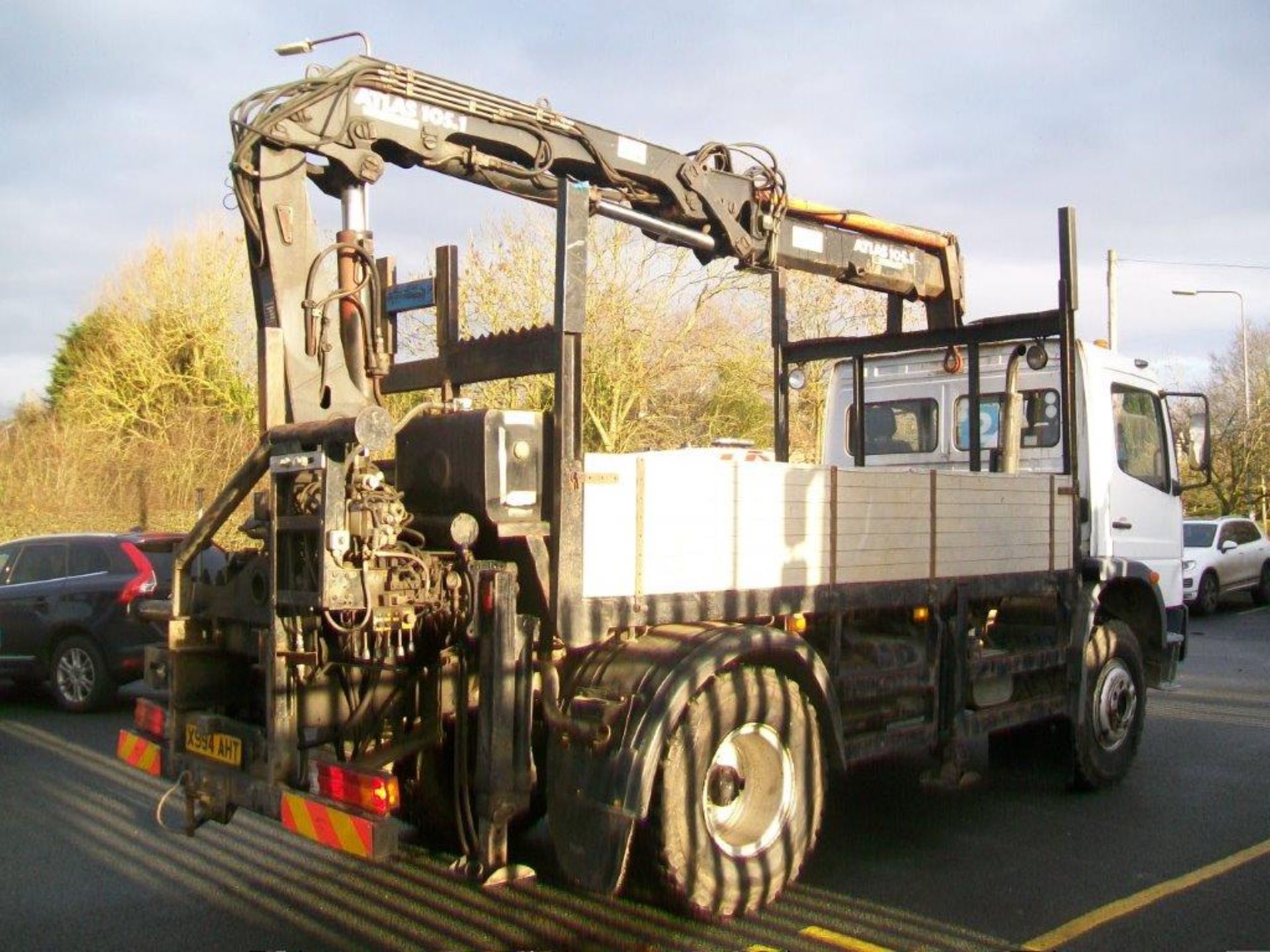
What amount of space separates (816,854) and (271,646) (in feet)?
9.86

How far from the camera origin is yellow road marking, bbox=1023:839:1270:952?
15.7 feet

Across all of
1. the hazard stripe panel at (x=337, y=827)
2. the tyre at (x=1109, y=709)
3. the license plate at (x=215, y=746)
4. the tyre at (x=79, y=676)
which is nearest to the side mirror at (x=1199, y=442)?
the tyre at (x=1109, y=709)

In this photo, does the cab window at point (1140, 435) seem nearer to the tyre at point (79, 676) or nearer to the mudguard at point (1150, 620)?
the mudguard at point (1150, 620)

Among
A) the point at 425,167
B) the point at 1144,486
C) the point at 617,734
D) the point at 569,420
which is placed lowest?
the point at 617,734

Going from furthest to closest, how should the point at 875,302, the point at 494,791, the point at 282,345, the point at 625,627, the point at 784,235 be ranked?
the point at 875,302, the point at 784,235, the point at 282,345, the point at 625,627, the point at 494,791

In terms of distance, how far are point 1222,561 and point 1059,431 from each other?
45.6 ft

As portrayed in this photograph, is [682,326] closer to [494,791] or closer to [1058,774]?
[1058,774]

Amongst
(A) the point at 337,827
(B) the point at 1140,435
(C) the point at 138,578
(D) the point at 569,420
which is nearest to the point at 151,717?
(A) the point at 337,827

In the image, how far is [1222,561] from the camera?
19.7m

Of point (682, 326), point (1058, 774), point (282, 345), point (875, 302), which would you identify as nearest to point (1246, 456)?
point (875, 302)

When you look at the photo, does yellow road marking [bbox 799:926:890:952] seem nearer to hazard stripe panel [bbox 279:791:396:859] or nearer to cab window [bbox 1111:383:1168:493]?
hazard stripe panel [bbox 279:791:396:859]

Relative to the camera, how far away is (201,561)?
5.43 metres

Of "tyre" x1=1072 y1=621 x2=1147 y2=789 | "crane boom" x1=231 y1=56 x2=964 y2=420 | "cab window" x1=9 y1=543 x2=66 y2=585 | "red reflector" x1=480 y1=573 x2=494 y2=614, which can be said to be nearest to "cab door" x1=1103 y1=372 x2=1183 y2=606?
"tyre" x1=1072 y1=621 x2=1147 y2=789

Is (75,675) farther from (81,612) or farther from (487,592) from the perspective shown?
(487,592)
